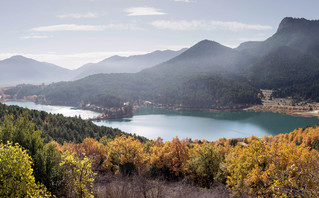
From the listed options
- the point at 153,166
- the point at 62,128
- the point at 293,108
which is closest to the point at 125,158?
Result: the point at 153,166

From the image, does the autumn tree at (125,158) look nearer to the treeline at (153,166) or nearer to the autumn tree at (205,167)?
the treeline at (153,166)

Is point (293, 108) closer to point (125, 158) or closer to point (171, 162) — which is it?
point (171, 162)

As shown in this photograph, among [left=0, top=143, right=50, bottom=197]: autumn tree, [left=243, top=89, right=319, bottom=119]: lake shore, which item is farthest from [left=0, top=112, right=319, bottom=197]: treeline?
[left=243, top=89, right=319, bottom=119]: lake shore

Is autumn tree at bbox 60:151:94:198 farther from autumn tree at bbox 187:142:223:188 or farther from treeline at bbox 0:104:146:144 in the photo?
treeline at bbox 0:104:146:144

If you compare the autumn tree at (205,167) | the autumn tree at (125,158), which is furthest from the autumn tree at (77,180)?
the autumn tree at (125,158)

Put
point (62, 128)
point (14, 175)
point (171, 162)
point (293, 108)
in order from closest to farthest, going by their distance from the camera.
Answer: point (14, 175) → point (171, 162) → point (62, 128) → point (293, 108)

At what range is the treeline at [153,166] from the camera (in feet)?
31.4

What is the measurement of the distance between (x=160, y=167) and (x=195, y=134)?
73.5m

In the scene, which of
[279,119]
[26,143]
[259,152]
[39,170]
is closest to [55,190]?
[39,170]

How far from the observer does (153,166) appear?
36438 millimetres

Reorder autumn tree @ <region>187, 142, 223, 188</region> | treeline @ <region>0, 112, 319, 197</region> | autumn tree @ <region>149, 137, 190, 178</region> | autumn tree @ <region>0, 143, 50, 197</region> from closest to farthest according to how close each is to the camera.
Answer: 1. autumn tree @ <region>0, 143, 50, 197</region>
2. treeline @ <region>0, 112, 319, 197</region>
3. autumn tree @ <region>187, 142, 223, 188</region>
4. autumn tree @ <region>149, 137, 190, 178</region>

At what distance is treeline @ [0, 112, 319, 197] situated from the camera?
9.56 m

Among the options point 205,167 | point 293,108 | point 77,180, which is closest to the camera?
point 77,180

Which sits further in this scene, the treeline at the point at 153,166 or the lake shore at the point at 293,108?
the lake shore at the point at 293,108
